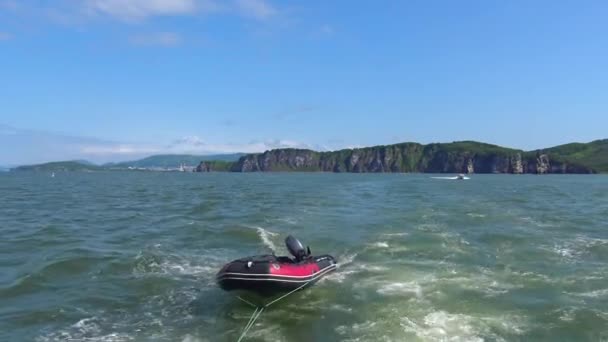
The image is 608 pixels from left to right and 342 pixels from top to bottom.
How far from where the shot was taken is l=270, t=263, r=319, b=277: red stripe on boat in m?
15.1

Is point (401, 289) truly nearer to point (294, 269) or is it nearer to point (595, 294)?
point (294, 269)

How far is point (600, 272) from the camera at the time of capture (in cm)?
1920

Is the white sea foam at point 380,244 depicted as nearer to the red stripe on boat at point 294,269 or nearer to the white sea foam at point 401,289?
the white sea foam at point 401,289

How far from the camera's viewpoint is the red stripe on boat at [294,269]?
1509cm

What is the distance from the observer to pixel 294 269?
15.8 meters

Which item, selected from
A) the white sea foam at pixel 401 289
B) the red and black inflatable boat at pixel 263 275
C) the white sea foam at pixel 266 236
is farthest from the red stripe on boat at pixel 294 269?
the white sea foam at pixel 266 236

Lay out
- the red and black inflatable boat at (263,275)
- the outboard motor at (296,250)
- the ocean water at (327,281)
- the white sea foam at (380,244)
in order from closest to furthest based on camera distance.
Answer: the ocean water at (327,281), the red and black inflatable boat at (263,275), the outboard motor at (296,250), the white sea foam at (380,244)

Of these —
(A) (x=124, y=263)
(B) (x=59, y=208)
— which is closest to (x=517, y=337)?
(A) (x=124, y=263)

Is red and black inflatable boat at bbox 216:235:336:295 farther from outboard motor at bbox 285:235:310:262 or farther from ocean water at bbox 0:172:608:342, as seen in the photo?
outboard motor at bbox 285:235:310:262

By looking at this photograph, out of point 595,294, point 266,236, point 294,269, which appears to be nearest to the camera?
point 294,269

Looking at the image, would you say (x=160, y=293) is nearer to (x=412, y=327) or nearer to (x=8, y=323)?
(x=8, y=323)

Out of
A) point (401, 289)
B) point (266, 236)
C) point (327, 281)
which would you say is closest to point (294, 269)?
point (327, 281)

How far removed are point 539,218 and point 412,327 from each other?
84.1ft

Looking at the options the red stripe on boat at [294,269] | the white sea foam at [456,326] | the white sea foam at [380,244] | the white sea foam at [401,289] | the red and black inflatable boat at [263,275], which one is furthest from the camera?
the white sea foam at [380,244]
